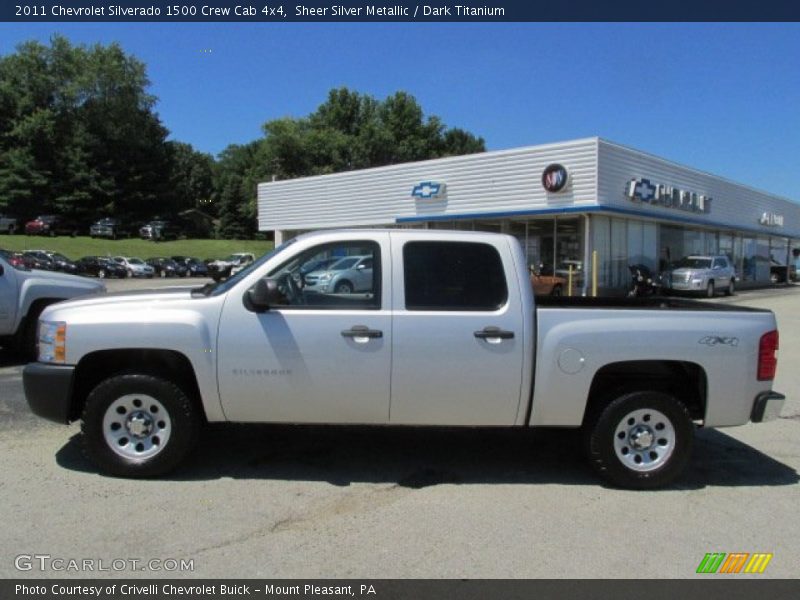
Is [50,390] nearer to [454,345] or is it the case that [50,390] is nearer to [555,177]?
[454,345]

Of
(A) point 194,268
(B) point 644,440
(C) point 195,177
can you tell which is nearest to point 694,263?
(B) point 644,440

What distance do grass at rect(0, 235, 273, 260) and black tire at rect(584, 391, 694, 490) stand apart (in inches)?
2185

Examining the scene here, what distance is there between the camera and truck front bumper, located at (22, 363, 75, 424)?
471cm

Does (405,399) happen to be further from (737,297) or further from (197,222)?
(197,222)

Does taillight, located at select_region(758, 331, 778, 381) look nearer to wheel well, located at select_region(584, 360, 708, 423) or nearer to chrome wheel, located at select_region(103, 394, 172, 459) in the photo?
wheel well, located at select_region(584, 360, 708, 423)

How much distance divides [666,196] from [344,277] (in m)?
25.9

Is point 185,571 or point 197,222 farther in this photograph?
point 197,222

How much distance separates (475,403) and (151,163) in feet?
264

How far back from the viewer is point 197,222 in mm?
86812

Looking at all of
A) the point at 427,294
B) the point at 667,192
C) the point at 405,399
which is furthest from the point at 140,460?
the point at 667,192

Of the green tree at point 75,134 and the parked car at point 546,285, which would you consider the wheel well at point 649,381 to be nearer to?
the parked car at point 546,285

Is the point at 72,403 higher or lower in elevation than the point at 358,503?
higher

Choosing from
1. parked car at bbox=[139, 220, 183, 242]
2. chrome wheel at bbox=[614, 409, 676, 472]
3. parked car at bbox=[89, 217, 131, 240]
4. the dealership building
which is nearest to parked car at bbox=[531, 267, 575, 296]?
the dealership building

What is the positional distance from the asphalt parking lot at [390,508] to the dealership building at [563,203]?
18.1 metres
